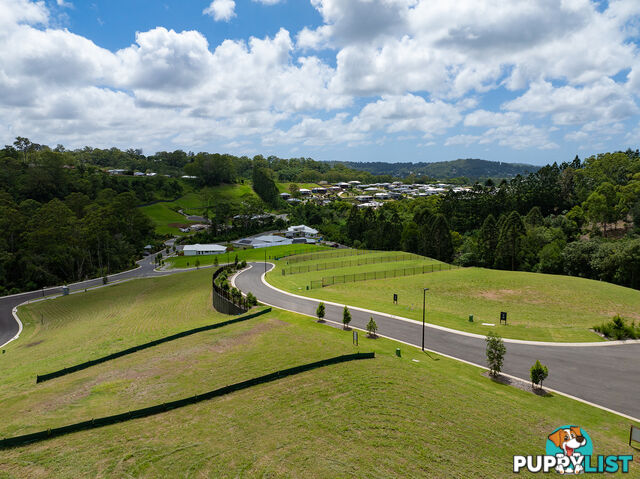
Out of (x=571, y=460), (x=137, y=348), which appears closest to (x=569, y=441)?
(x=571, y=460)

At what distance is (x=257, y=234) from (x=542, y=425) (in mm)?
112863

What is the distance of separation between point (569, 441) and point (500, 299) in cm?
2977

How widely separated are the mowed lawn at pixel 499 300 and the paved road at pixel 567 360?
2.63 metres

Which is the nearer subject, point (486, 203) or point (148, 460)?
point (148, 460)

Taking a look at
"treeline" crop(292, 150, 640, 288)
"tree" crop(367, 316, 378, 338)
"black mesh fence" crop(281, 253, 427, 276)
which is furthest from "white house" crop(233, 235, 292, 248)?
"tree" crop(367, 316, 378, 338)

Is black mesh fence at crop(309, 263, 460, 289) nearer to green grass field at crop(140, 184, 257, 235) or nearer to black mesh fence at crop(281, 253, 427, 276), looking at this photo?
black mesh fence at crop(281, 253, 427, 276)

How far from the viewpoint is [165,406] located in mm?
→ 19297

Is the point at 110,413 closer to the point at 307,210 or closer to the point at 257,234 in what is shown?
the point at 257,234

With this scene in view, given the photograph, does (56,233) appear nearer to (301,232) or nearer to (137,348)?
(137,348)

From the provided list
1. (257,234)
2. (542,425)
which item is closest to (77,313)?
(542,425)

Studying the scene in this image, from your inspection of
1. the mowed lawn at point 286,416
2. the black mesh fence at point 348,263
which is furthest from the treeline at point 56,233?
the mowed lawn at point 286,416

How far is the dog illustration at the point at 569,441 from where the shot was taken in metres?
15.8

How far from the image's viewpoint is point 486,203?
106 meters

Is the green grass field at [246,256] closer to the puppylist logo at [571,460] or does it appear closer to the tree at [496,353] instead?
the tree at [496,353]
